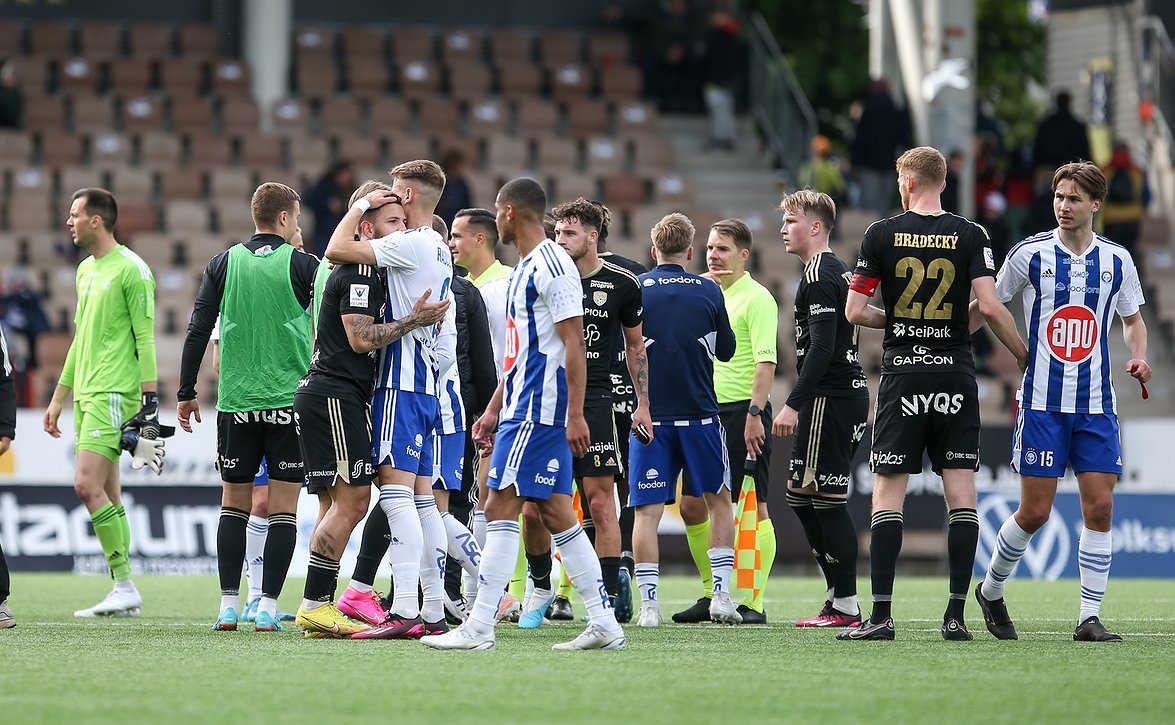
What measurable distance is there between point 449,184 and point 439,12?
926 centimetres

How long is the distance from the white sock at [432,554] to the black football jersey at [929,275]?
2443 millimetres

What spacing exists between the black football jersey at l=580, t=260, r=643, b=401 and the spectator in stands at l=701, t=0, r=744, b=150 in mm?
16097

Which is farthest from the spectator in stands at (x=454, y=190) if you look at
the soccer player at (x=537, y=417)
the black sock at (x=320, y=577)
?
the soccer player at (x=537, y=417)

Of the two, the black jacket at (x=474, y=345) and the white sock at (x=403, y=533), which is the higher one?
the black jacket at (x=474, y=345)

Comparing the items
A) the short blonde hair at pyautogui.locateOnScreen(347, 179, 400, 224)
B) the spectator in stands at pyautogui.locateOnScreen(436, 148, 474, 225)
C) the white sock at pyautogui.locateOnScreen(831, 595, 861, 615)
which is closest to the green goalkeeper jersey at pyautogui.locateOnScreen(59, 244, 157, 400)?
the short blonde hair at pyautogui.locateOnScreen(347, 179, 400, 224)

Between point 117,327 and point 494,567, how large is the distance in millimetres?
3614

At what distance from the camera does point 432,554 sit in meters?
8.68

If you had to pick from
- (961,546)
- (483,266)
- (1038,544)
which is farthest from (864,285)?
(1038,544)

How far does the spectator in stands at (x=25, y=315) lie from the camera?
1866 centimetres

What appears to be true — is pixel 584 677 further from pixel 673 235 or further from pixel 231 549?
pixel 673 235

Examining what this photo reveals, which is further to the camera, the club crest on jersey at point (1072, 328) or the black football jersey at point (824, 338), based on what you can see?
the black football jersey at point (824, 338)

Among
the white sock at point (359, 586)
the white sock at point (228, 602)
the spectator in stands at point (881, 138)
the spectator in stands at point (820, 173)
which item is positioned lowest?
the white sock at point (228, 602)

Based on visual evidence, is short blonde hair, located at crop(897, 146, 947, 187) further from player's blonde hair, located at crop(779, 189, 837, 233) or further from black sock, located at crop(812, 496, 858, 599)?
black sock, located at crop(812, 496, 858, 599)

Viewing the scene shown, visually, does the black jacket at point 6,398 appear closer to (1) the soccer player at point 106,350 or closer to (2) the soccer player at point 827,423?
(1) the soccer player at point 106,350
